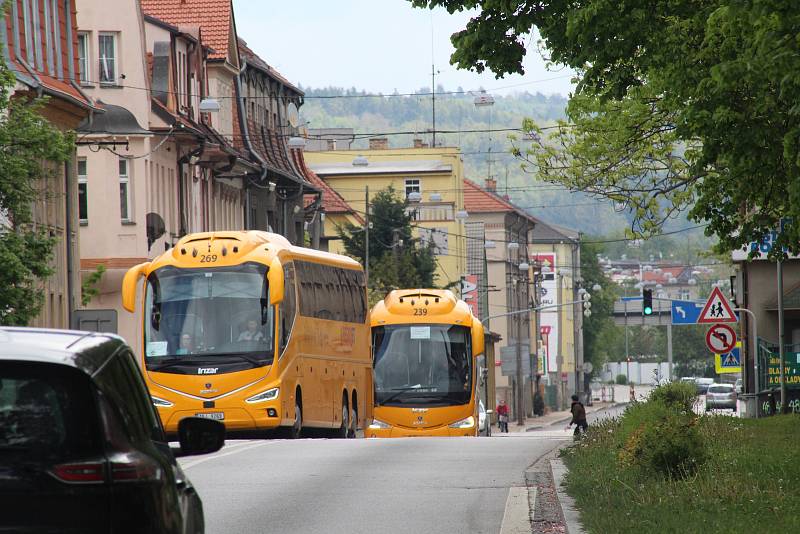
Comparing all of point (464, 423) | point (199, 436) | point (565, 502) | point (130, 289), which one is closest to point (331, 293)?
point (130, 289)

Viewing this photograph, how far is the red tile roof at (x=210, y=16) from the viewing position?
58.1 metres

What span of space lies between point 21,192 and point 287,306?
5.79 meters

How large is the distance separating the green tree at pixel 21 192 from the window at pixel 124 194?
2179 cm

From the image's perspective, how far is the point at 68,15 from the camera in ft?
144

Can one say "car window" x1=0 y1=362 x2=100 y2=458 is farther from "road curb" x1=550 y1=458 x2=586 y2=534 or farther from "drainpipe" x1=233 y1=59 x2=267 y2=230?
"drainpipe" x1=233 y1=59 x2=267 y2=230

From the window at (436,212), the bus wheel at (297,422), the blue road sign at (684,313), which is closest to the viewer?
the bus wheel at (297,422)

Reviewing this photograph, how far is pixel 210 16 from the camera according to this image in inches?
2306

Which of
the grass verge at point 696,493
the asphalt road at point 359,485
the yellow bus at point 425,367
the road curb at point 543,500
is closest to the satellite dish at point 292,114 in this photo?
Answer: the yellow bus at point 425,367

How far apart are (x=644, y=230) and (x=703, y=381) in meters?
121

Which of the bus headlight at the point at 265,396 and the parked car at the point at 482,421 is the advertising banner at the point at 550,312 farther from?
the bus headlight at the point at 265,396

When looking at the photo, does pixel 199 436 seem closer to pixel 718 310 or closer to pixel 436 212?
pixel 718 310

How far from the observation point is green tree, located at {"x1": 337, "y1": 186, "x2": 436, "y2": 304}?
68312 mm

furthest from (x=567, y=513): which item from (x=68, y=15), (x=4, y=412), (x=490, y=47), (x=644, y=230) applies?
(x=68, y=15)

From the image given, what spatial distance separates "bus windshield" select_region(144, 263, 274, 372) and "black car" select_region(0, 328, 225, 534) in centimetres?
2300
